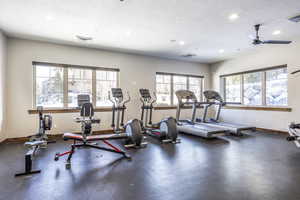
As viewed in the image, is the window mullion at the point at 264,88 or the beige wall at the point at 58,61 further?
the window mullion at the point at 264,88

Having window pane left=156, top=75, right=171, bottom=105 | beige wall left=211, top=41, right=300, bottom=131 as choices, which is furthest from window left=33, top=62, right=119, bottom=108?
beige wall left=211, top=41, right=300, bottom=131

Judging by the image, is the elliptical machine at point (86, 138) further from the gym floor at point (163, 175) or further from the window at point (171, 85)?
the window at point (171, 85)

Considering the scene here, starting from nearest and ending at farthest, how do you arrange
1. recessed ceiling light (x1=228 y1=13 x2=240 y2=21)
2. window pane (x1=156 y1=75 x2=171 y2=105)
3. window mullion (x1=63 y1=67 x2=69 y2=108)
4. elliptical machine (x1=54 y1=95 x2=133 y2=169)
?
elliptical machine (x1=54 y1=95 x2=133 y2=169), recessed ceiling light (x1=228 y1=13 x2=240 y2=21), window mullion (x1=63 y1=67 x2=69 y2=108), window pane (x1=156 y1=75 x2=171 y2=105)

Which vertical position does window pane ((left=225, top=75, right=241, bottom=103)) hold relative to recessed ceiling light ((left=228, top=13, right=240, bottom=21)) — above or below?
below

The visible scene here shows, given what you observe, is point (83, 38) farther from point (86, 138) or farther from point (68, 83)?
point (86, 138)

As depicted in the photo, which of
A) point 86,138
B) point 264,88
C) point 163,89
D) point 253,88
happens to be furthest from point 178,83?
point 86,138

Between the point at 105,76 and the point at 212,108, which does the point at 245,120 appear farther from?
the point at 105,76

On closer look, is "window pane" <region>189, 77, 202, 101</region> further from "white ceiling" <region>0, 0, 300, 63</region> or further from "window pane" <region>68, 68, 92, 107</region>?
"window pane" <region>68, 68, 92, 107</region>

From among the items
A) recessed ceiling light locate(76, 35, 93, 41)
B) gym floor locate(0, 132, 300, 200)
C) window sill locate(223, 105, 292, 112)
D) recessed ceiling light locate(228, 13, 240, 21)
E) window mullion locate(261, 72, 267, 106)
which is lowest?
gym floor locate(0, 132, 300, 200)

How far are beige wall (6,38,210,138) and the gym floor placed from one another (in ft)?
4.67

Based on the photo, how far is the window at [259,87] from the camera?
19.5 ft

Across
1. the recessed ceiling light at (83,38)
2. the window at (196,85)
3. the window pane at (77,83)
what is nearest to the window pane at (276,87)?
the window at (196,85)

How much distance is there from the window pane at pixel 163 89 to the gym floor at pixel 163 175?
3.67 m

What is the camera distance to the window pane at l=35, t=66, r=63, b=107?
5477mm
